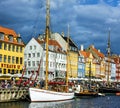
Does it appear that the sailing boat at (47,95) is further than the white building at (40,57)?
No

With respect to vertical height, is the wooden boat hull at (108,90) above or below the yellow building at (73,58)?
below

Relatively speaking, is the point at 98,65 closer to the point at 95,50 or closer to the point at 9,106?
the point at 95,50

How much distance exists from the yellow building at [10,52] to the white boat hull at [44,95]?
74.0ft

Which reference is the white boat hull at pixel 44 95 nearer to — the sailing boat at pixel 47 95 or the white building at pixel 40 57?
the sailing boat at pixel 47 95

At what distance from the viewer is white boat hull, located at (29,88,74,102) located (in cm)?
6262

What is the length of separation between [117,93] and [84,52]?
48342 mm

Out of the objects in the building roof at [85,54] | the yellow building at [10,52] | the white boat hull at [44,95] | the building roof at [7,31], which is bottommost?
the white boat hull at [44,95]

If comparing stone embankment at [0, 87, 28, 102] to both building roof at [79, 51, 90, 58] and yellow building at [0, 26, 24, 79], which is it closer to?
yellow building at [0, 26, 24, 79]

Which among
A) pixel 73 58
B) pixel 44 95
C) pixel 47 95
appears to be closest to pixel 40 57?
pixel 73 58

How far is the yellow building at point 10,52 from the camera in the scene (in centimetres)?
8919

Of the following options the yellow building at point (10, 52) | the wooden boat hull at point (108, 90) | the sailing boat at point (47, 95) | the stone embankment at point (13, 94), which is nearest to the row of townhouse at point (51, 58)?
the yellow building at point (10, 52)

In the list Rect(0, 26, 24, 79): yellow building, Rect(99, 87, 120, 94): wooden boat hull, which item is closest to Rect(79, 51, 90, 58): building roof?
Rect(99, 87, 120, 94): wooden boat hull

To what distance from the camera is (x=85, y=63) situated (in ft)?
472

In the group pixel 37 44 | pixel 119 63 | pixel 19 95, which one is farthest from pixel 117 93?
pixel 119 63
